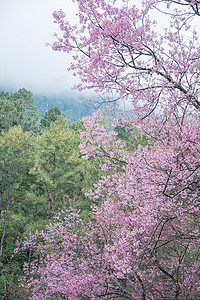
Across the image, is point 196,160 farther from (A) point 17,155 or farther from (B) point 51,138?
(A) point 17,155

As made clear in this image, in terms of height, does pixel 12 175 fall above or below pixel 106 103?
above

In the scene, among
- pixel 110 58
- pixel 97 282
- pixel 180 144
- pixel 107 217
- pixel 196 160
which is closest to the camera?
pixel 196 160

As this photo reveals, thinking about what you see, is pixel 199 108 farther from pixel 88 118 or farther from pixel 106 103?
pixel 88 118

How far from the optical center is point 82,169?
16.2m

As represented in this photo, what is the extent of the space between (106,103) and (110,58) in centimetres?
81

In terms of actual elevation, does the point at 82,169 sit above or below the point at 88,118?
above

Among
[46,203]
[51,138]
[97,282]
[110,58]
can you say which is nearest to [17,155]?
[51,138]

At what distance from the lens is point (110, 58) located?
4.47m

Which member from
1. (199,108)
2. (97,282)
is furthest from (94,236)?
(199,108)

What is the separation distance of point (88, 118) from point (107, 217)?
9.89ft

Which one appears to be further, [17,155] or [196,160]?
[17,155]

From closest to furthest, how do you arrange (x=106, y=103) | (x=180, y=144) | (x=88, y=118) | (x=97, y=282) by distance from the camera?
(x=180, y=144)
(x=106, y=103)
(x=97, y=282)
(x=88, y=118)

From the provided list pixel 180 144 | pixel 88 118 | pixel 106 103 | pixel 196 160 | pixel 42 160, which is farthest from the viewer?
pixel 42 160

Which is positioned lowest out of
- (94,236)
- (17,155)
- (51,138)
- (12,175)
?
(94,236)
